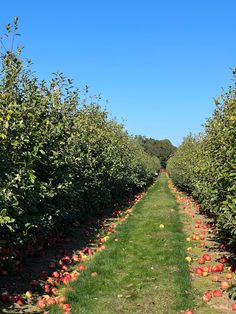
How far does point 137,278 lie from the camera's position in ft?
26.0

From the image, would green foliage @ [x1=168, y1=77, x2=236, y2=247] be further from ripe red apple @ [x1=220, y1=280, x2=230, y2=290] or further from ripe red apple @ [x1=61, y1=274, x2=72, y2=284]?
ripe red apple @ [x1=61, y1=274, x2=72, y2=284]

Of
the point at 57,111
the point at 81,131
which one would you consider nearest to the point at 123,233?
the point at 81,131

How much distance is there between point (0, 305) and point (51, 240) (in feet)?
13.8

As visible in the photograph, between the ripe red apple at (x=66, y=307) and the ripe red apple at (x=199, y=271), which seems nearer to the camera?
the ripe red apple at (x=66, y=307)

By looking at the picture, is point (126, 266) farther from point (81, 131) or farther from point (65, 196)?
point (81, 131)

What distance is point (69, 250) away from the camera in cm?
1003

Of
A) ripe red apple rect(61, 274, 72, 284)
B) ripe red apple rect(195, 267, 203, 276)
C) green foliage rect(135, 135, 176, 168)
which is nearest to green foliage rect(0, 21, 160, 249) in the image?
ripe red apple rect(61, 274, 72, 284)

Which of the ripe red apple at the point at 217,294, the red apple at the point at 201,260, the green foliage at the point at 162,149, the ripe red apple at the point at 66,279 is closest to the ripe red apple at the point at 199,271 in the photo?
the red apple at the point at 201,260

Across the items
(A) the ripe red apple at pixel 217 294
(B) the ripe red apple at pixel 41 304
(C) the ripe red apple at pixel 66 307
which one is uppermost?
(B) the ripe red apple at pixel 41 304

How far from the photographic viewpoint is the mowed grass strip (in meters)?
6.47

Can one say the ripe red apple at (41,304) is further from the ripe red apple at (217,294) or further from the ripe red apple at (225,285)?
the ripe red apple at (225,285)

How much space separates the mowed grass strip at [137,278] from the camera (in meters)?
6.47

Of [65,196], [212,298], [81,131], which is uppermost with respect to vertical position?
A: [81,131]

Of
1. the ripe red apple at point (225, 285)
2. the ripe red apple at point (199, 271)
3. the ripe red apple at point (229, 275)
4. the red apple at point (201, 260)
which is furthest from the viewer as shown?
the red apple at point (201, 260)
